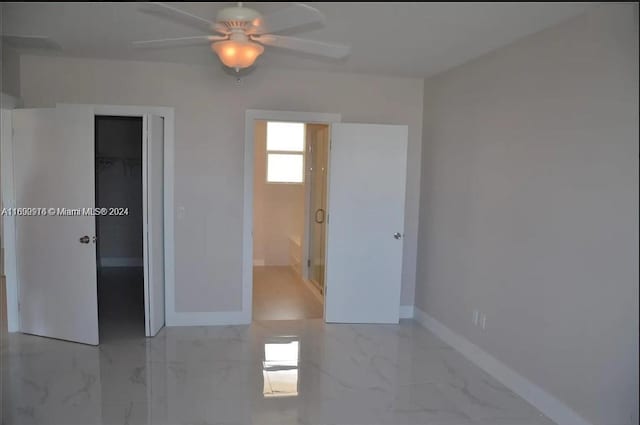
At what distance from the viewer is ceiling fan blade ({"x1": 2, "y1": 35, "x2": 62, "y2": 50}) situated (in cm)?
289

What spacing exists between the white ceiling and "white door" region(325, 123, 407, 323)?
70cm

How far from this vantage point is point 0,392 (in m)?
3.08

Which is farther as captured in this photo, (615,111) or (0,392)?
(0,392)

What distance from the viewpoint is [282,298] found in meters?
5.61

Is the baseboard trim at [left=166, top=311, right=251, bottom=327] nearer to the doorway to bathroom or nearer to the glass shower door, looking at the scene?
the glass shower door

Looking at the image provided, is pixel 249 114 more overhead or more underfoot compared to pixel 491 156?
more overhead

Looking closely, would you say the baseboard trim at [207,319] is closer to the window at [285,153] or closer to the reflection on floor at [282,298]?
the reflection on floor at [282,298]

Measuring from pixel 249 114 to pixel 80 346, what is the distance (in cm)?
252

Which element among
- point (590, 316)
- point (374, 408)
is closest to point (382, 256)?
point (374, 408)

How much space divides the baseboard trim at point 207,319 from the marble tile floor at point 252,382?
117 mm

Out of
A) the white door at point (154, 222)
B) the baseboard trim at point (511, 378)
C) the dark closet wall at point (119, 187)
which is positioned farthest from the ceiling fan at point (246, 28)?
the dark closet wall at point (119, 187)

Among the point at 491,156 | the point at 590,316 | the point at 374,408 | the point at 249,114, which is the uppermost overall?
the point at 249,114

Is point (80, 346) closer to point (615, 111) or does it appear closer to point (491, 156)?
point (491, 156)

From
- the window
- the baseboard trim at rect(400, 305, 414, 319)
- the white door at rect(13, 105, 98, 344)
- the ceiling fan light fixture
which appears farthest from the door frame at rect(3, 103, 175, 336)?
the window
